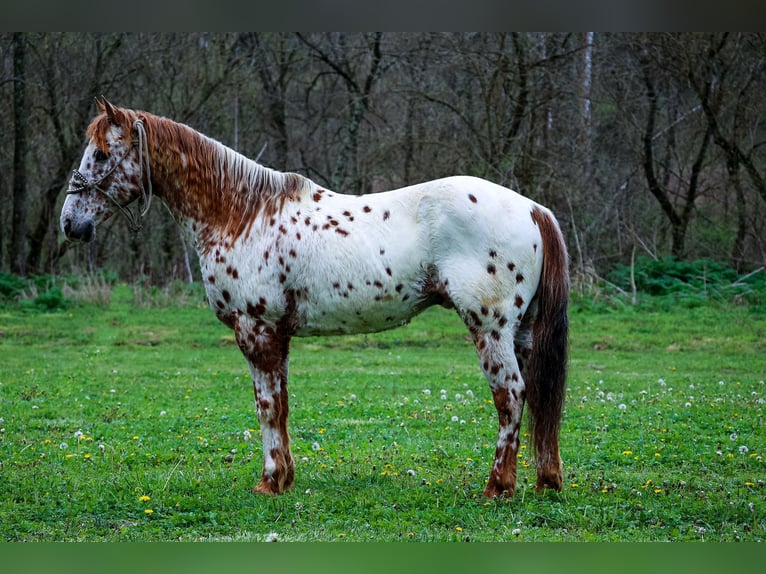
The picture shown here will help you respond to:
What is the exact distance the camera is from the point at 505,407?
5309 millimetres

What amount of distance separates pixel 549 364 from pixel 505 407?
442 millimetres

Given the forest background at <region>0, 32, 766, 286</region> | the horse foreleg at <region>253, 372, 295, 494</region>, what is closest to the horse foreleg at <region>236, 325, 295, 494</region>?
the horse foreleg at <region>253, 372, 295, 494</region>

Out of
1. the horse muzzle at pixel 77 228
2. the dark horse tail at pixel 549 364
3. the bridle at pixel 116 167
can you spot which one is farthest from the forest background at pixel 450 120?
the horse muzzle at pixel 77 228

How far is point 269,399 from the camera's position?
566cm

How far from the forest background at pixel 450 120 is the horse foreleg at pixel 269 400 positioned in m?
10.6

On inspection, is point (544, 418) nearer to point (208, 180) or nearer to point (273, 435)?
point (273, 435)

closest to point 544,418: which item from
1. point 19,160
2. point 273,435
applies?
point 273,435

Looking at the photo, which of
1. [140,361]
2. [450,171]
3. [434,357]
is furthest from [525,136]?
[140,361]

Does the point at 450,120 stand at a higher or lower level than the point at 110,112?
higher

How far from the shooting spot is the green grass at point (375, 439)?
4992 mm

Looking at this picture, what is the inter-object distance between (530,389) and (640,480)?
1.26 metres

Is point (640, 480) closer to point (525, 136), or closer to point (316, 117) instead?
point (525, 136)

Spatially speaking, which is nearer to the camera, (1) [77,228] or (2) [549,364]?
(2) [549,364]

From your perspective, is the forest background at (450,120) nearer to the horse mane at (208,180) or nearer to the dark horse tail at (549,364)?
the dark horse tail at (549,364)
